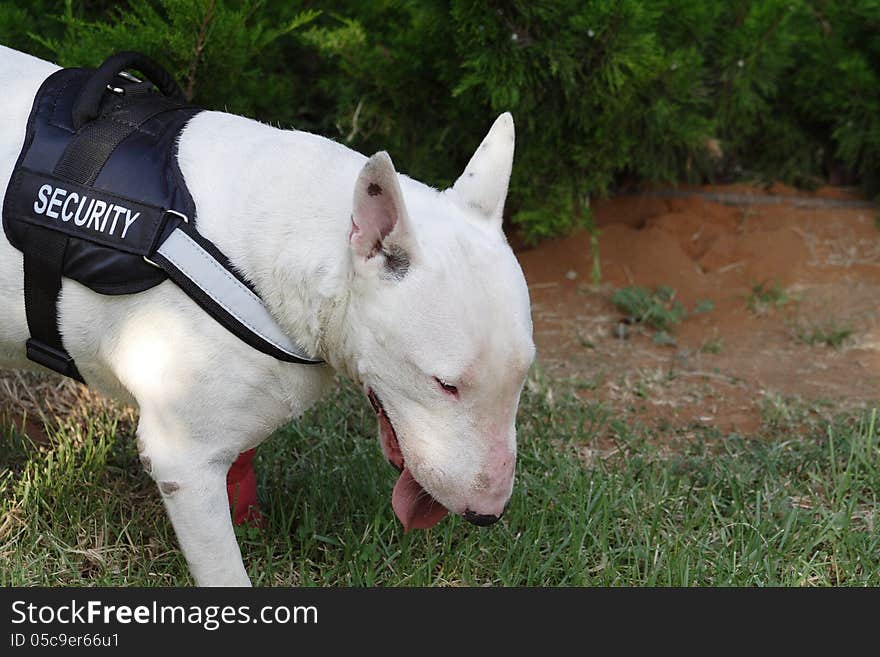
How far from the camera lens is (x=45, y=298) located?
2.47 meters

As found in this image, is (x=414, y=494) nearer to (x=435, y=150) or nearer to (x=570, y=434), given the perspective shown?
(x=570, y=434)

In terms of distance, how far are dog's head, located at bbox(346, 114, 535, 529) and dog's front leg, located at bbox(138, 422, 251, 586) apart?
45 cm

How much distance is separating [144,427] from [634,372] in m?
2.65

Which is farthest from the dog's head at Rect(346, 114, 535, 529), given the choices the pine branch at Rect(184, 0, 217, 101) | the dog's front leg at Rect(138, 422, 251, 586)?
the pine branch at Rect(184, 0, 217, 101)

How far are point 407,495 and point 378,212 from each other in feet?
2.37

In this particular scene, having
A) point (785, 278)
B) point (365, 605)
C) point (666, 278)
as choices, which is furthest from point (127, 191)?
point (785, 278)

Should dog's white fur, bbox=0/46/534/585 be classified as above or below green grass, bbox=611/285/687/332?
above

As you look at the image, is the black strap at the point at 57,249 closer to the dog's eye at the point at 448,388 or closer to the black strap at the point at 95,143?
the black strap at the point at 95,143

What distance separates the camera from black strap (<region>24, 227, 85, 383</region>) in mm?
2424

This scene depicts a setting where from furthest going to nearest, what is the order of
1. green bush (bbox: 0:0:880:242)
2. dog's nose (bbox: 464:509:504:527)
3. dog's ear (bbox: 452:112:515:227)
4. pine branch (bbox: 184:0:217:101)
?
green bush (bbox: 0:0:880:242) → pine branch (bbox: 184:0:217:101) → dog's ear (bbox: 452:112:515:227) → dog's nose (bbox: 464:509:504:527)

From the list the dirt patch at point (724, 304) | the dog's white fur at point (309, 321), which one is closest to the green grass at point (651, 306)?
the dirt patch at point (724, 304)

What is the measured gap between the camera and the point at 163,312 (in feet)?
7.93

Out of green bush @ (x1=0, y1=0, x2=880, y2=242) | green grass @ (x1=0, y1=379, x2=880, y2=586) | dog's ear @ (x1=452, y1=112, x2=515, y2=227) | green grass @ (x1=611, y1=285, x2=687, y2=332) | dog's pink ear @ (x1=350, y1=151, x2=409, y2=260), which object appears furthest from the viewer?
green grass @ (x1=611, y1=285, x2=687, y2=332)

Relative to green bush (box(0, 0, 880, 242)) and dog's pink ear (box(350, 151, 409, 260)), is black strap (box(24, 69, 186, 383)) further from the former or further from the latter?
green bush (box(0, 0, 880, 242))
